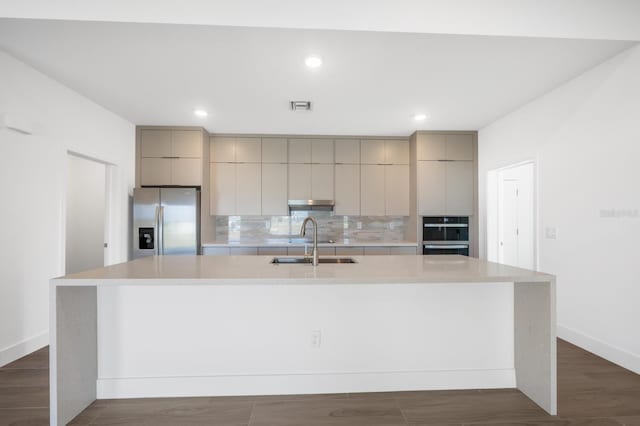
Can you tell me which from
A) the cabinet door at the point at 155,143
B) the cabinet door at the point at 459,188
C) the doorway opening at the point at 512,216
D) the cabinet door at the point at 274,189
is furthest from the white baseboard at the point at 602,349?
the cabinet door at the point at 155,143

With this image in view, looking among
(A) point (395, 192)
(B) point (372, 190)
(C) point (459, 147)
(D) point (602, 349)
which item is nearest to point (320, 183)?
(B) point (372, 190)

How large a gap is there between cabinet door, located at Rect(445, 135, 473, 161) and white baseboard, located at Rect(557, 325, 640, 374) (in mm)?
2531

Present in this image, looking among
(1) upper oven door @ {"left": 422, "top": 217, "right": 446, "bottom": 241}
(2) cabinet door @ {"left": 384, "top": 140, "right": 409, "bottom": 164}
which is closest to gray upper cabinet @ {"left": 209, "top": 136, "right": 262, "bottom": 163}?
(2) cabinet door @ {"left": 384, "top": 140, "right": 409, "bottom": 164}

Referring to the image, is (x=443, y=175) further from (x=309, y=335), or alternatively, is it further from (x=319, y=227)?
(x=309, y=335)

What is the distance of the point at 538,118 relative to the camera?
3.45 meters

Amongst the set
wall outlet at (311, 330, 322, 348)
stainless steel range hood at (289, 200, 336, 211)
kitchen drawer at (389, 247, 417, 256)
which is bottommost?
wall outlet at (311, 330, 322, 348)

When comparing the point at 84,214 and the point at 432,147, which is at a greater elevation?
the point at 432,147

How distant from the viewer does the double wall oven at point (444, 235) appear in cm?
477

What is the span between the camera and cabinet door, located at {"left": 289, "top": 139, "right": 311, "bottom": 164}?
16.3 ft

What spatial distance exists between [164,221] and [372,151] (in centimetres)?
313

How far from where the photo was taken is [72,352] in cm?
185

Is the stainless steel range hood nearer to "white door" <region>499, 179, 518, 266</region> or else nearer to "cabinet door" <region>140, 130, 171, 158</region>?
"cabinet door" <region>140, 130, 171, 158</region>

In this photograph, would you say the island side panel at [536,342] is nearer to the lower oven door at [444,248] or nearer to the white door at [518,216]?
the lower oven door at [444,248]

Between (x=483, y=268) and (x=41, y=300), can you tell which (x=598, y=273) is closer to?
(x=483, y=268)
